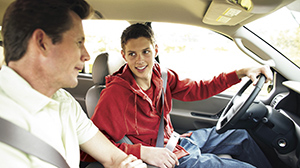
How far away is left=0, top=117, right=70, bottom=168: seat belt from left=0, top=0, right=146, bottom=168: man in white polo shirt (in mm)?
19

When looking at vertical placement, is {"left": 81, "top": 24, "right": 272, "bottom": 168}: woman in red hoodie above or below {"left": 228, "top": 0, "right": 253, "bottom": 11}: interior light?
below

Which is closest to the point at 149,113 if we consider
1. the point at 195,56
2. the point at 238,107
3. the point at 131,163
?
the point at 131,163

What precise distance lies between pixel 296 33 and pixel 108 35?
66.0 inches

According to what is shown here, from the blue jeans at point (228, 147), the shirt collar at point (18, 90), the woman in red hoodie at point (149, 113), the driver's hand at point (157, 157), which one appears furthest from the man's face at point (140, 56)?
the shirt collar at point (18, 90)

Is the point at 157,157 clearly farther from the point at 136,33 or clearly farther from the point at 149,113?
the point at 136,33

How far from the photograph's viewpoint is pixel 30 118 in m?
0.91

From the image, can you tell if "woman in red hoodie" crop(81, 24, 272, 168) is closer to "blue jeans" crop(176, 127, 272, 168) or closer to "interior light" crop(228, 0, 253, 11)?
"blue jeans" crop(176, 127, 272, 168)

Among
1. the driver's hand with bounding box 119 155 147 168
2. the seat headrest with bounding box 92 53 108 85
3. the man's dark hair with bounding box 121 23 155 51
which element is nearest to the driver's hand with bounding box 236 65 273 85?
the man's dark hair with bounding box 121 23 155 51

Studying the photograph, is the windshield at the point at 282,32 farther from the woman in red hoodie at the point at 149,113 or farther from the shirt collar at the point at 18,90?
the shirt collar at the point at 18,90

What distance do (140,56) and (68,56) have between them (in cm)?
71

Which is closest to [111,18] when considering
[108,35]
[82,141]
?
[108,35]

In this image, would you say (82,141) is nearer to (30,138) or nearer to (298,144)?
(30,138)

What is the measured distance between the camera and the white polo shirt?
2.84 ft

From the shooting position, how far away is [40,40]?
2.96 ft
